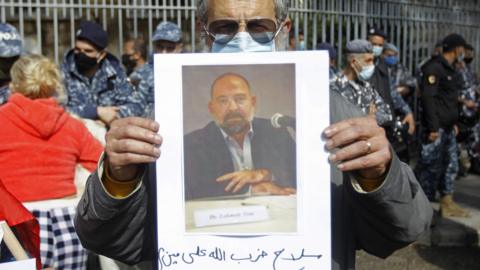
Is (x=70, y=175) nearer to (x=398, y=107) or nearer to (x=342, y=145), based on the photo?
(x=342, y=145)

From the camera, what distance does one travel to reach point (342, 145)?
1.45 metres

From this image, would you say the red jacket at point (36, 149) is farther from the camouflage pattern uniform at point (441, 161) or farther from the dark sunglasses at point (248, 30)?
the camouflage pattern uniform at point (441, 161)

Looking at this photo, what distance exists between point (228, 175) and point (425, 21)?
9.73 m

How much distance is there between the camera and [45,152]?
3758 mm

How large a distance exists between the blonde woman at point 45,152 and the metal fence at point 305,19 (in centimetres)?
265

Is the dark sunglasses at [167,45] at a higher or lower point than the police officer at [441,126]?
higher

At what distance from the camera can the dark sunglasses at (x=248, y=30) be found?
71.3 inches

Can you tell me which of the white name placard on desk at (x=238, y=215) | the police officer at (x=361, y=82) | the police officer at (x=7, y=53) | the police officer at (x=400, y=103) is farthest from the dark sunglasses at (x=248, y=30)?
the police officer at (x=400, y=103)

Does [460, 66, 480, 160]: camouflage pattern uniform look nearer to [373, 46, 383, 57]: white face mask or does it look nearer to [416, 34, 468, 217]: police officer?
[416, 34, 468, 217]: police officer

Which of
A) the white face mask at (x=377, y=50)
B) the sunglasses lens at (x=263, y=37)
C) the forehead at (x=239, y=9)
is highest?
the white face mask at (x=377, y=50)

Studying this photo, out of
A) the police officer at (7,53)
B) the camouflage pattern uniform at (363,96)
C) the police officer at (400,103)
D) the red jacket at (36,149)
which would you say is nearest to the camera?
the red jacket at (36,149)

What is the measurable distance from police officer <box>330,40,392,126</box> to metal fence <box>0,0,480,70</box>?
70 cm

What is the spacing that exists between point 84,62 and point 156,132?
13.3ft

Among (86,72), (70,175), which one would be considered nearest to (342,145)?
(70,175)
